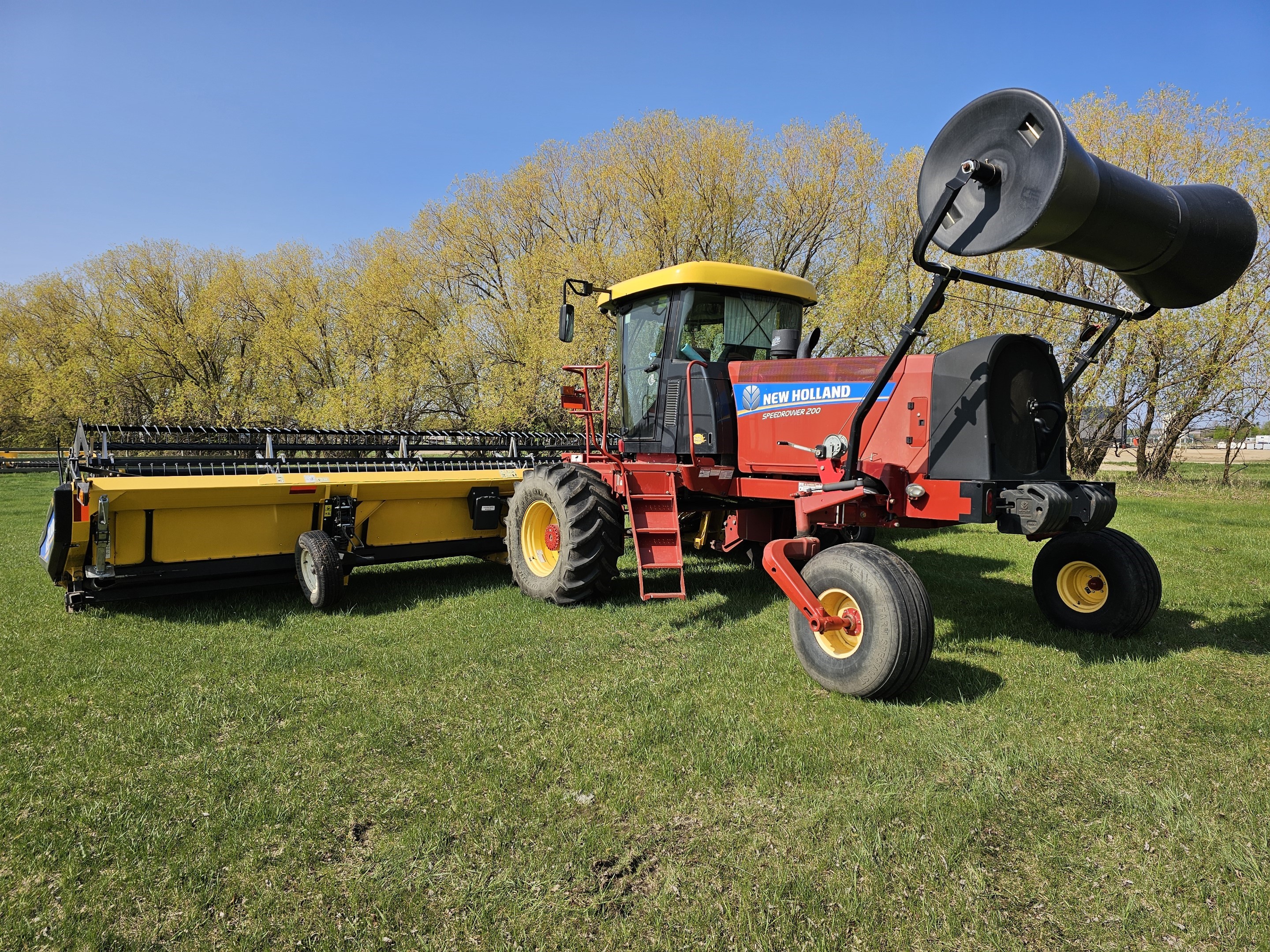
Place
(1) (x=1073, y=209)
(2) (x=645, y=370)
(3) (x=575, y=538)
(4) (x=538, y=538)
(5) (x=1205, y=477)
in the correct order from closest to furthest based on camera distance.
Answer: (1) (x=1073, y=209) → (3) (x=575, y=538) → (4) (x=538, y=538) → (2) (x=645, y=370) → (5) (x=1205, y=477)

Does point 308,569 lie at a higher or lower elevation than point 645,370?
lower

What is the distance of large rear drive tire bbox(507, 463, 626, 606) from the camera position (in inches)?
221

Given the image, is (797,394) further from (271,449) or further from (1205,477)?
(1205,477)

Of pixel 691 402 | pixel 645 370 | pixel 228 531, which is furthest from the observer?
pixel 645 370

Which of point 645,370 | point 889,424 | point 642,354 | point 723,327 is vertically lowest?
point 889,424

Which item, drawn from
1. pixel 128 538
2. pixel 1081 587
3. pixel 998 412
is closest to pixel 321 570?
pixel 128 538

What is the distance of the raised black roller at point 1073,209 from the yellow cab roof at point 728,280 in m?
2.15

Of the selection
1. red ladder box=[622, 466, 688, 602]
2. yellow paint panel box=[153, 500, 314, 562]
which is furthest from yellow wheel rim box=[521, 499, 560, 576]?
yellow paint panel box=[153, 500, 314, 562]

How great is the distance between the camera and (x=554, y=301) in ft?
74.7

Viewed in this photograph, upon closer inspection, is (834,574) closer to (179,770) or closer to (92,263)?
(179,770)

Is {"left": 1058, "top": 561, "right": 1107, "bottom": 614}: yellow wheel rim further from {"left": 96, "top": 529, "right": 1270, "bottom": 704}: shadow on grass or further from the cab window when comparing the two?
the cab window

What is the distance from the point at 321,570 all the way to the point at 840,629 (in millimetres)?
3724

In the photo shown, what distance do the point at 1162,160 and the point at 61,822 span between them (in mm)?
22268

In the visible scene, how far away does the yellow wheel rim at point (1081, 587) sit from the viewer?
5.03 metres
